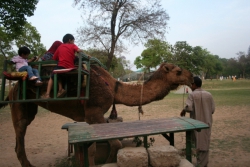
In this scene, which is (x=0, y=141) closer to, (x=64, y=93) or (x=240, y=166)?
(x=64, y=93)

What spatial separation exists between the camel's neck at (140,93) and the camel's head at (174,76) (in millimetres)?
124

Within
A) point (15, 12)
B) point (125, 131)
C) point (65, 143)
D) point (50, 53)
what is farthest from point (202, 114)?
point (15, 12)

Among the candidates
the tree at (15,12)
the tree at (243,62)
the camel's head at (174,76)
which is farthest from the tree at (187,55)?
the tree at (243,62)

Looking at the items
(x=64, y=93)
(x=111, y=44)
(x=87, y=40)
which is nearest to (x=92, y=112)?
(x=64, y=93)

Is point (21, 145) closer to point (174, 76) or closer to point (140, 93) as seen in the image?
point (140, 93)

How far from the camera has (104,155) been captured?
5.81 metres

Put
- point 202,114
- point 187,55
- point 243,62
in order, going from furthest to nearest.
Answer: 1. point 243,62
2. point 187,55
3. point 202,114

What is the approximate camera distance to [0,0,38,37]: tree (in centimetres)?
1424

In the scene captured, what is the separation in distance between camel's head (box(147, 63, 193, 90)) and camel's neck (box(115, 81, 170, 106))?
0.41 ft

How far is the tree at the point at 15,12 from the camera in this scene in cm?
1424

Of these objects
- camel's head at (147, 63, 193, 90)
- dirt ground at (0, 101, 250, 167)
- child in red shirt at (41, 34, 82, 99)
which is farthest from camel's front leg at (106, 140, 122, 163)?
dirt ground at (0, 101, 250, 167)

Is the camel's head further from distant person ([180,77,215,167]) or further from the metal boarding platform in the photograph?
the metal boarding platform

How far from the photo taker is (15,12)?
47.3ft

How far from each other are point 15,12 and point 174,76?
12.8m
